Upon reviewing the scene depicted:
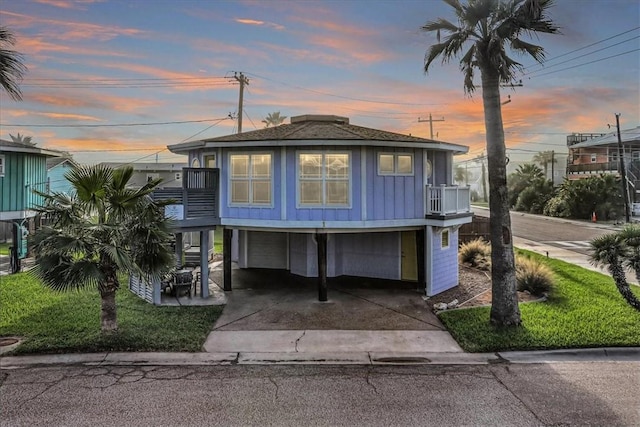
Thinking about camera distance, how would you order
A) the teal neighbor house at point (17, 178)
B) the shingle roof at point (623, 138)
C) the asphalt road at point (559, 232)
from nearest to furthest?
the teal neighbor house at point (17, 178) < the asphalt road at point (559, 232) < the shingle roof at point (623, 138)

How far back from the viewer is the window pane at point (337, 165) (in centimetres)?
1157

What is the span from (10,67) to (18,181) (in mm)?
5638

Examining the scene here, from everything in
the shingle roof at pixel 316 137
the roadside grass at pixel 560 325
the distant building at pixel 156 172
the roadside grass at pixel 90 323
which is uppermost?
the distant building at pixel 156 172

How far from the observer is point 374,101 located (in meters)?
31.1

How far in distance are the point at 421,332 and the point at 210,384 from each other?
4.94 meters

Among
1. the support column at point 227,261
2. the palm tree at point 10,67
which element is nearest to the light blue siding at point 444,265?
the support column at point 227,261

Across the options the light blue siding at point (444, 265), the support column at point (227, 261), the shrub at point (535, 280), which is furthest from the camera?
the support column at point (227, 261)

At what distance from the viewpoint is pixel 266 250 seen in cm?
1608

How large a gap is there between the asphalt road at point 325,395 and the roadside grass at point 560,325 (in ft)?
2.68

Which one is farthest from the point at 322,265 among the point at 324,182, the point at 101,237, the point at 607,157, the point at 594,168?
the point at 607,157

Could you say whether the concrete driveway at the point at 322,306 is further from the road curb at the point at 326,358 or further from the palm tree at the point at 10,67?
the palm tree at the point at 10,67

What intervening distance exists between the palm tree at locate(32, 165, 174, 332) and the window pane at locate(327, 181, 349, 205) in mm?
4803

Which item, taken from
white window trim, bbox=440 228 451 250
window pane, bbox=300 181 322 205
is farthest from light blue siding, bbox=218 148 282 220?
white window trim, bbox=440 228 451 250

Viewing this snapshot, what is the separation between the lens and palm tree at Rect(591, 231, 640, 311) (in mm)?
9594
